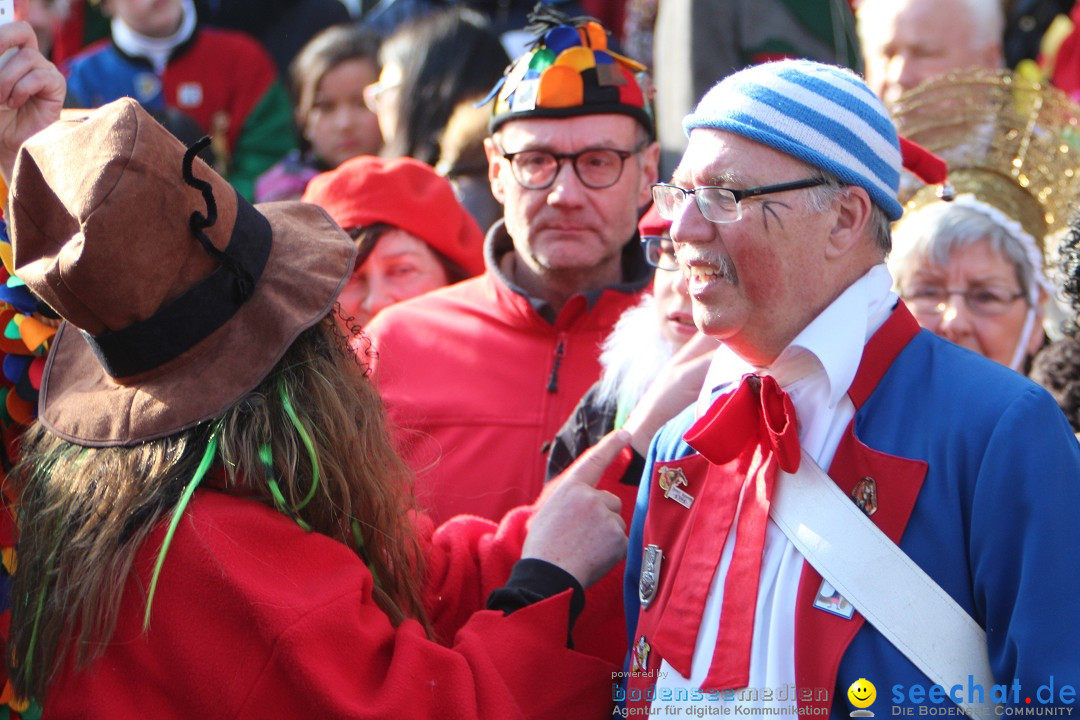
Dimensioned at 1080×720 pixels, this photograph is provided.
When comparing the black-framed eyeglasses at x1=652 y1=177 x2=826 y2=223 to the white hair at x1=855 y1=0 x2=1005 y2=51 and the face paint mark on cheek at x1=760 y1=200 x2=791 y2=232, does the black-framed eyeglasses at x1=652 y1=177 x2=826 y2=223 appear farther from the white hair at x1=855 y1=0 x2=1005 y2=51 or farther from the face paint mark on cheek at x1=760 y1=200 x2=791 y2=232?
the white hair at x1=855 y1=0 x2=1005 y2=51

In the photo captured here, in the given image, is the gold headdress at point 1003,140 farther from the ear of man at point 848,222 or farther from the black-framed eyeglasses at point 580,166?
the ear of man at point 848,222

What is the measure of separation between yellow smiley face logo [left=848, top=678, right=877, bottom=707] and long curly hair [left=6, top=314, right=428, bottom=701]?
960 millimetres

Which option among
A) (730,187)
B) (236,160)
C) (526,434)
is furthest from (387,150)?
(730,187)

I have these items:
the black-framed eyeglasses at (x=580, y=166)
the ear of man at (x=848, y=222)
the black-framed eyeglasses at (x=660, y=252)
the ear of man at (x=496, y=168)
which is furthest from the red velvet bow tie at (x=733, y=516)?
the ear of man at (x=496, y=168)

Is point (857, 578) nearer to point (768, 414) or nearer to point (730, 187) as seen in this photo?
point (768, 414)

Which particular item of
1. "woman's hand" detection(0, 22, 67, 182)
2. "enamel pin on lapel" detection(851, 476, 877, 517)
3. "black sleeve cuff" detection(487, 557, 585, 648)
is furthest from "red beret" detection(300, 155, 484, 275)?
"enamel pin on lapel" detection(851, 476, 877, 517)

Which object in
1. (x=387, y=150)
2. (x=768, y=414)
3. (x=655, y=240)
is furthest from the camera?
(x=387, y=150)

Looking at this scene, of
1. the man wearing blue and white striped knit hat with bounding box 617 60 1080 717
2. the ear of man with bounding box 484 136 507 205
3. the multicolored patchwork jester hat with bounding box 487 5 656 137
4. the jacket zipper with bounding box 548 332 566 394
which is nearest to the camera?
the man wearing blue and white striped knit hat with bounding box 617 60 1080 717

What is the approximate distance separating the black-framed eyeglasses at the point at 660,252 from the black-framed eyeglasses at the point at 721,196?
62 centimetres

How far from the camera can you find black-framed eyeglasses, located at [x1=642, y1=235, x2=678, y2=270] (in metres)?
3.06

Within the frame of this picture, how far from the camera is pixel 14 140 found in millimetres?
2814

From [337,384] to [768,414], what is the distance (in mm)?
885

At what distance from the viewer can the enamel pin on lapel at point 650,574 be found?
2438 millimetres

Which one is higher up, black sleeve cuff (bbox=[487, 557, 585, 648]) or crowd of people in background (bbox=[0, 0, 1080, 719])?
crowd of people in background (bbox=[0, 0, 1080, 719])
